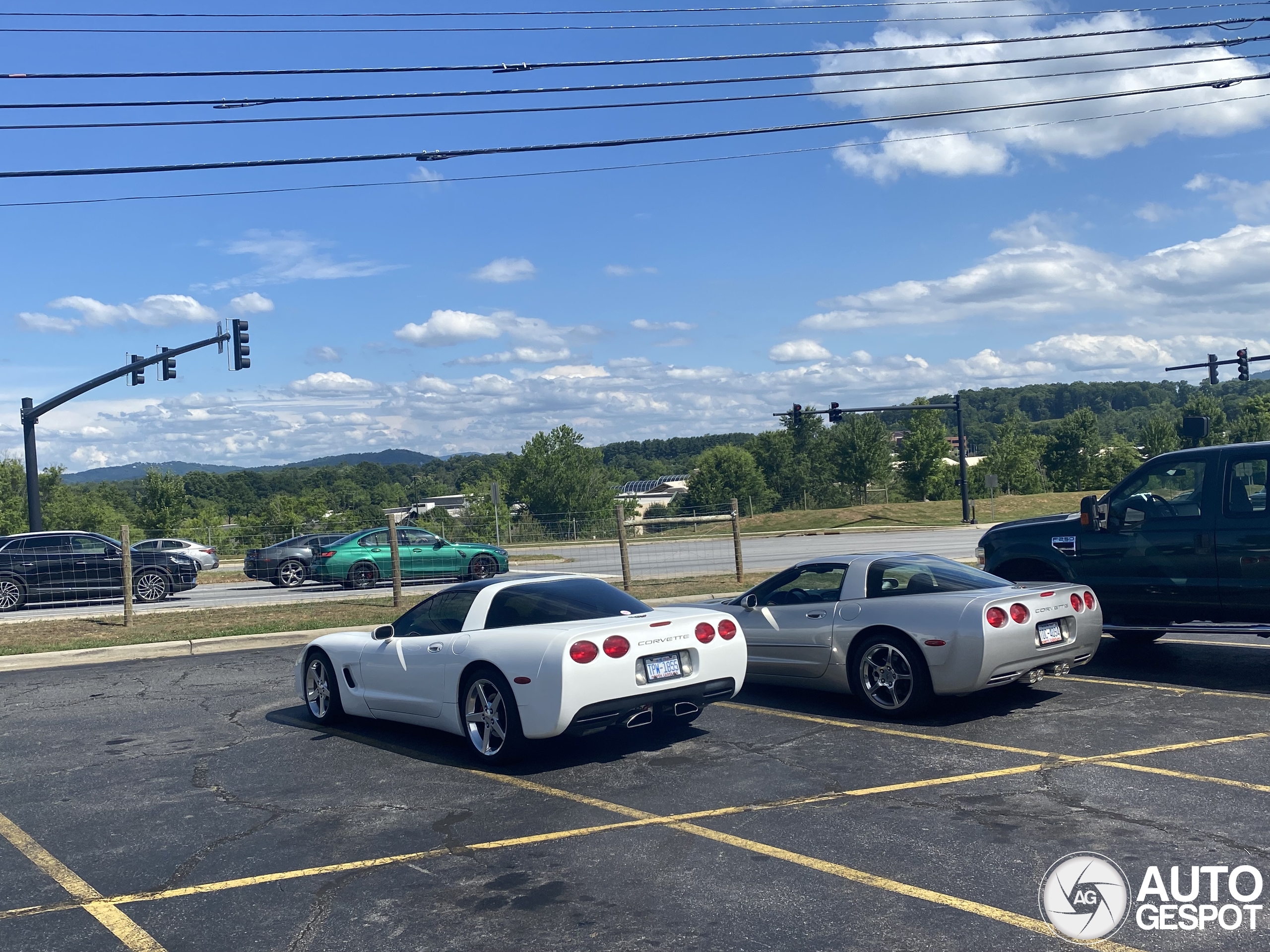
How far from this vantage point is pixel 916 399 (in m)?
105

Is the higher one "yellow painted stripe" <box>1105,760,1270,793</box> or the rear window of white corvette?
the rear window of white corvette

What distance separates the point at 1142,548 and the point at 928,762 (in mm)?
4203

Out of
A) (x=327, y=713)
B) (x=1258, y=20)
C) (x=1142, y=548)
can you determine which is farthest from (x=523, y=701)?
(x=1258, y=20)

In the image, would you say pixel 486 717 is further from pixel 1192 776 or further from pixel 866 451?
pixel 866 451

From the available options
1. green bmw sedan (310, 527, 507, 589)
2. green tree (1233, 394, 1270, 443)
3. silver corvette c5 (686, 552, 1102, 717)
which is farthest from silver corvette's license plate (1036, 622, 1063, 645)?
green tree (1233, 394, 1270, 443)

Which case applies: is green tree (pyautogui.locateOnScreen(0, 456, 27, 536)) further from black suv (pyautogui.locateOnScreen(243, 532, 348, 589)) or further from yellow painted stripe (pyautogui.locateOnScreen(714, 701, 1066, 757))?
yellow painted stripe (pyautogui.locateOnScreen(714, 701, 1066, 757))

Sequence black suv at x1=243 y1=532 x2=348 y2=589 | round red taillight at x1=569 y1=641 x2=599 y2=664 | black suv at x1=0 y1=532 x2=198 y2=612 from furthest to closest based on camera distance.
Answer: black suv at x1=243 y1=532 x2=348 y2=589 < black suv at x1=0 y1=532 x2=198 y2=612 < round red taillight at x1=569 y1=641 x2=599 y2=664

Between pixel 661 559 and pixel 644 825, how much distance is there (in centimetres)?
2346

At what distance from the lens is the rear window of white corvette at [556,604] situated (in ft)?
24.5

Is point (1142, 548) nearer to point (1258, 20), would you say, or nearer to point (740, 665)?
point (740, 665)

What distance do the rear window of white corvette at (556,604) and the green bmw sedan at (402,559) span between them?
648 inches

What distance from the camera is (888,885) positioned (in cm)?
460

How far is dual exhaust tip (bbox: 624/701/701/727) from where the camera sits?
6.96 metres

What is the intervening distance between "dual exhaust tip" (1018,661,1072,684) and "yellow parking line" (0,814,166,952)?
6.21 m
